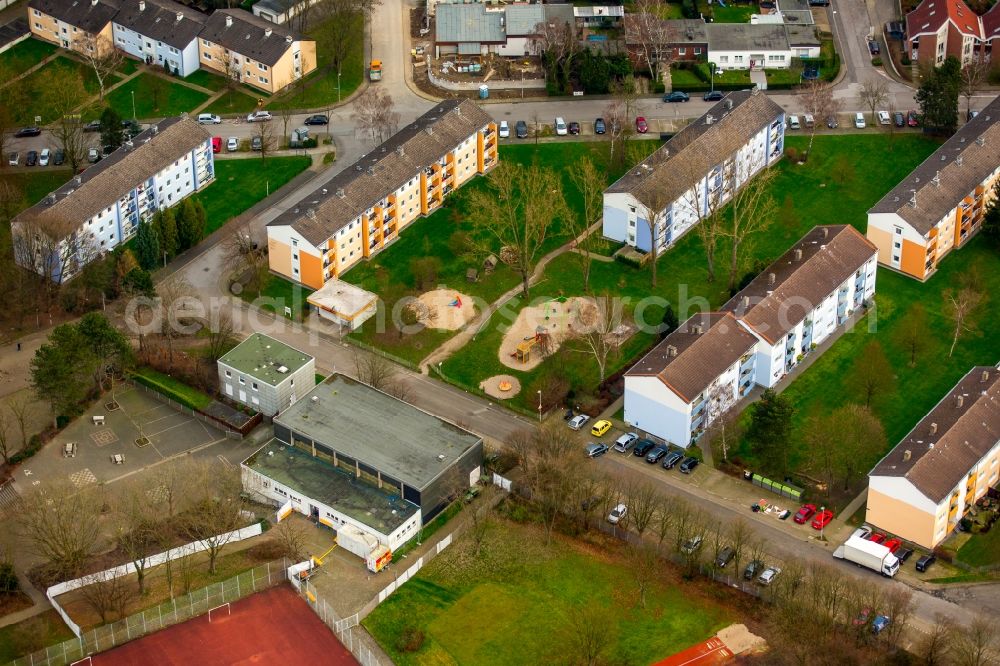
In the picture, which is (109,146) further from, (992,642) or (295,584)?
(992,642)

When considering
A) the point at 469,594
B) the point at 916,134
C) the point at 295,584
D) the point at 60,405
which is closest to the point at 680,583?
the point at 469,594

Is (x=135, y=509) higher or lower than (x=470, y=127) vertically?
lower

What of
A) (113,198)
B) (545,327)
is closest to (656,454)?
(545,327)

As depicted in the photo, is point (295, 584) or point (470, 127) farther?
point (470, 127)

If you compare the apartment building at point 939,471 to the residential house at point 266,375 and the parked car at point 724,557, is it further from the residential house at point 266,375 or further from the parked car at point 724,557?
the residential house at point 266,375

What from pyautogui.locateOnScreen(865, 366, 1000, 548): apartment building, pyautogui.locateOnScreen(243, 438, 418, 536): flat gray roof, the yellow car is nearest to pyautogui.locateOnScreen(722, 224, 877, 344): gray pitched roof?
the yellow car

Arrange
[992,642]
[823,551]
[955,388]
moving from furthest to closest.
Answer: [955,388] → [823,551] → [992,642]

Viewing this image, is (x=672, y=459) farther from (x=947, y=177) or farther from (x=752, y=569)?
(x=947, y=177)

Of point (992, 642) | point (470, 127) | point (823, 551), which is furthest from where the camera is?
point (470, 127)
